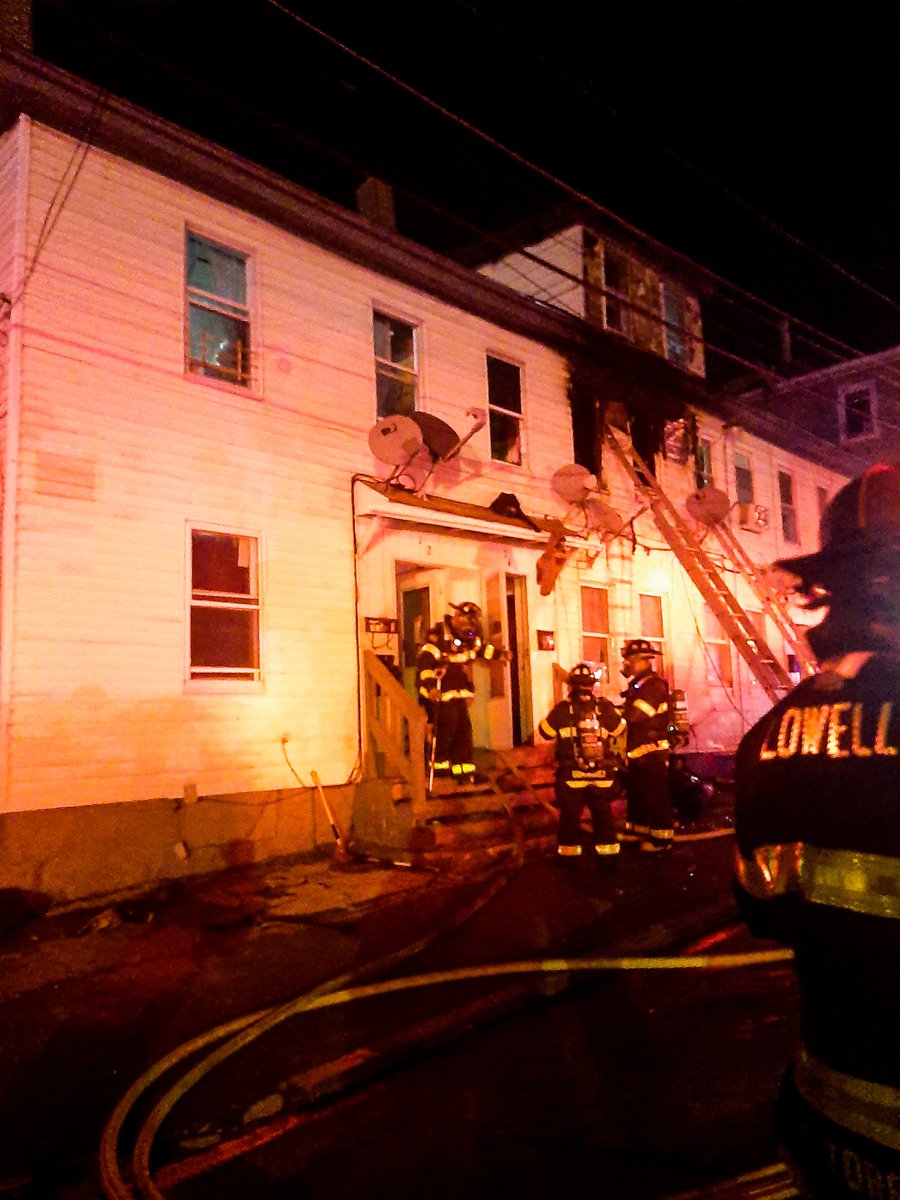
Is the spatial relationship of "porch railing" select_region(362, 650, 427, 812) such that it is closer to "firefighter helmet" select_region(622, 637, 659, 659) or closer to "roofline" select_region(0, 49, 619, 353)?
"firefighter helmet" select_region(622, 637, 659, 659)

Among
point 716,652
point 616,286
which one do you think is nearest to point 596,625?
point 716,652

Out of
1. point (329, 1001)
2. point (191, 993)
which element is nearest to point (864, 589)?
point (329, 1001)

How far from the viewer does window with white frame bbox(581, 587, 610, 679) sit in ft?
45.2

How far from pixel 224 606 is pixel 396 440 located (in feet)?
9.04

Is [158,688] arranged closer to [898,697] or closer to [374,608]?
[374,608]

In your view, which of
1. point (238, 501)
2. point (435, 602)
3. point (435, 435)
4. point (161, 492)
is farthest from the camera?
point (435, 602)

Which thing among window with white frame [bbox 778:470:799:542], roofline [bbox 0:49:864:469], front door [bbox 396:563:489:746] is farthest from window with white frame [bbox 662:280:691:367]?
front door [bbox 396:563:489:746]

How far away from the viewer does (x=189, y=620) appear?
9.18m

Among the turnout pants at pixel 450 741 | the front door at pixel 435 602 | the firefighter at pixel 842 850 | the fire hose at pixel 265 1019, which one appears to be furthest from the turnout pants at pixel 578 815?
the firefighter at pixel 842 850

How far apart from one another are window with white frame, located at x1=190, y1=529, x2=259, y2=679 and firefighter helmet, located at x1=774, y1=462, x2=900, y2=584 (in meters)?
8.05

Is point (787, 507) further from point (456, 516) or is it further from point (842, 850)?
point (842, 850)

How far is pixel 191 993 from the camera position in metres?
5.57

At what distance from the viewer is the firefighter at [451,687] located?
32.8ft

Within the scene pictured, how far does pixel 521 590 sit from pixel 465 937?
668cm
